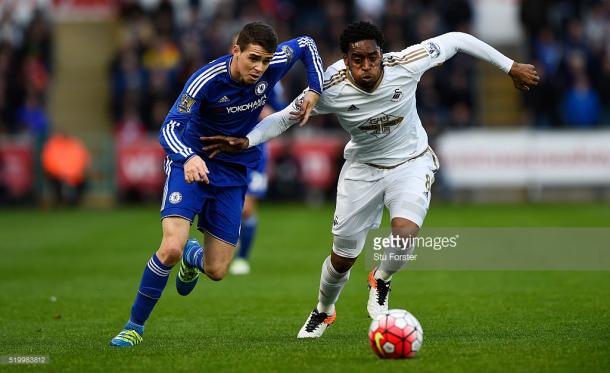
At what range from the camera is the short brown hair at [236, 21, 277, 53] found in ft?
27.7

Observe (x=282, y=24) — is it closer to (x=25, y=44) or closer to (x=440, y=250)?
(x=25, y=44)

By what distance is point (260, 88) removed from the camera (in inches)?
352

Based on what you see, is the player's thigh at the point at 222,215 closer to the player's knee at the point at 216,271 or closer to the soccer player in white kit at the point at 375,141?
the player's knee at the point at 216,271

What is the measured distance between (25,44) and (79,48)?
5.94 ft

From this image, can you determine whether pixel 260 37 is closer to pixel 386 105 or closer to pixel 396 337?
pixel 386 105

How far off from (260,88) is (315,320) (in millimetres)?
1924

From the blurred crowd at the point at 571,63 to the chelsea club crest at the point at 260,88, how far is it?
1610cm

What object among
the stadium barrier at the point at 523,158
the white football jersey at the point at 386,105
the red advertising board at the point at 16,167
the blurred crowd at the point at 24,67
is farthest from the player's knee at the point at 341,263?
the blurred crowd at the point at 24,67

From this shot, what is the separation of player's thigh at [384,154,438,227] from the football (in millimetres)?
1333

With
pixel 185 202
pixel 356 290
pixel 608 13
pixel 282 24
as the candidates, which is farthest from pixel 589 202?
pixel 185 202

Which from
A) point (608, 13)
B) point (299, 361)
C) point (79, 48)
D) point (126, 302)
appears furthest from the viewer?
point (79, 48)

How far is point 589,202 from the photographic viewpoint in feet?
76.5

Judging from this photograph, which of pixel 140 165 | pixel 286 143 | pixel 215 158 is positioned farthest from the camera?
pixel 140 165

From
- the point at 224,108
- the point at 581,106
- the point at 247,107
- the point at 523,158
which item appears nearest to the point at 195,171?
the point at 224,108
